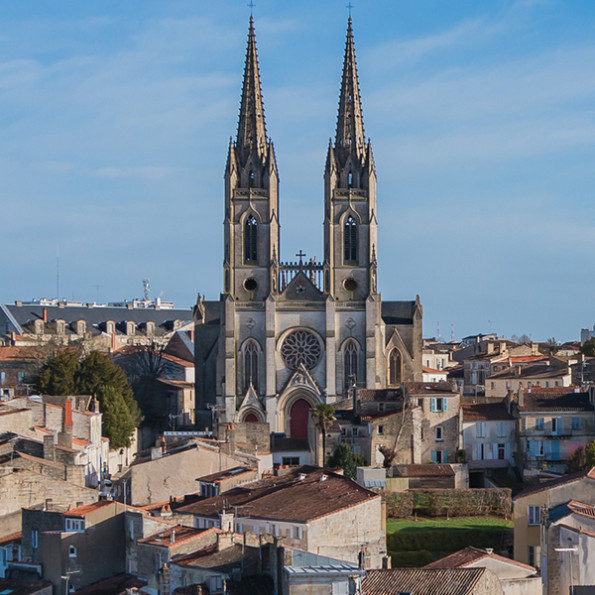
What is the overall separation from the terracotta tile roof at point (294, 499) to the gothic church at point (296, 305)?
41583mm

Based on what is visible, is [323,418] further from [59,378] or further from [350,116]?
[350,116]

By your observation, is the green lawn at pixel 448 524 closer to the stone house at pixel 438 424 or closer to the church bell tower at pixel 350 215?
the stone house at pixel 438 424

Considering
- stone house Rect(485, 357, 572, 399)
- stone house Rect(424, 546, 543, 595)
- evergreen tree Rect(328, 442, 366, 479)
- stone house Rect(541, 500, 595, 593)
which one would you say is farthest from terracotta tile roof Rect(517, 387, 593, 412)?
stone house Rect(424, 546, 543, 595)

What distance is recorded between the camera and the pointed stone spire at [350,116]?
3708 inches

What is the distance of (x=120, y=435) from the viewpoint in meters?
73.1

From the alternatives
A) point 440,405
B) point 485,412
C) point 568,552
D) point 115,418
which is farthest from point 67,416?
point 568,552

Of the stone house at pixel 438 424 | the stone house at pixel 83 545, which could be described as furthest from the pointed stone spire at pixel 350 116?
the stone house at pixel 83 545

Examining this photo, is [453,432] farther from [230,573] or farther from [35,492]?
[230,573]

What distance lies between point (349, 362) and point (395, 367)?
4135mm

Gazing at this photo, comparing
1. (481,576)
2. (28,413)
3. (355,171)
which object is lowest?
(481,576)

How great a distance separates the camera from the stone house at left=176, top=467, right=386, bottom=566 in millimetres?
39469

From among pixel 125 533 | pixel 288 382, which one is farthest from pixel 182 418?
pixel 125 533

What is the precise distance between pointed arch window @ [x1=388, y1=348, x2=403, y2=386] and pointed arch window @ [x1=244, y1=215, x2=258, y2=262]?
11159 millimetres

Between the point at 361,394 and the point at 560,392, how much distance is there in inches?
410
